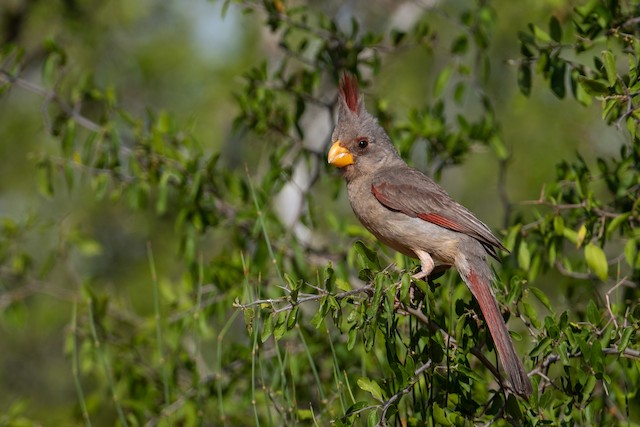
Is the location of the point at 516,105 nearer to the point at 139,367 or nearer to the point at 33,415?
the point at 139,367

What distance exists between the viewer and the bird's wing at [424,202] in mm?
3982

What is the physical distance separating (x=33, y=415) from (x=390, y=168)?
491cm

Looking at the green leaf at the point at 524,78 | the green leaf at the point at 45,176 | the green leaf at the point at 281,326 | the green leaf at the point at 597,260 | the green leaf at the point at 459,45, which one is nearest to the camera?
the green leaf at the point at 281,326

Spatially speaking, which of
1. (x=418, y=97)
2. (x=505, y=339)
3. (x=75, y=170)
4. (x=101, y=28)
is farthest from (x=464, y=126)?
(x=418, y=97)

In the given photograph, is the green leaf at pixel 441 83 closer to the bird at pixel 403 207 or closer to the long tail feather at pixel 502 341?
the bird at pixel 403 207

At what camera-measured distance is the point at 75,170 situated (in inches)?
187

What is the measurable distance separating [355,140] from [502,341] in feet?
5.16

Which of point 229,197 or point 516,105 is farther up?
point 516,105

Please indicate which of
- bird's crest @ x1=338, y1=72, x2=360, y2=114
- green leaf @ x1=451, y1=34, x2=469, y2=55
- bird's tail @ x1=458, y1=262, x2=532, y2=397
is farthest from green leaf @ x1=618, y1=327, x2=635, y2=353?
green leaf @ x1=451, y1=34, x2=469, y2=55

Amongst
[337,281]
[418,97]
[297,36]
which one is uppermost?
[337,281]

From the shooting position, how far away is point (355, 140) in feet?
14.6

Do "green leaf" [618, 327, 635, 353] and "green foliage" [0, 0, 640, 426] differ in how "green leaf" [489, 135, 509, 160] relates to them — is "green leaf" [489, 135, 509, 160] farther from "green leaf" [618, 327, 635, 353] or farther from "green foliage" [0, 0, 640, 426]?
"green leaf" [618, 327, 635, 353]

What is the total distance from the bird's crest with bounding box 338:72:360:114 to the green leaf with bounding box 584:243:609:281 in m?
1.37

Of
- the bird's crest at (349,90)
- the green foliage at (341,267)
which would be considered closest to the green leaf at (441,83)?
the green foliage at (341,267)
